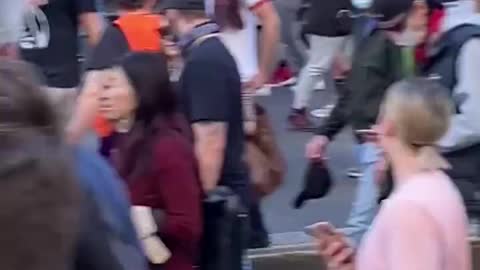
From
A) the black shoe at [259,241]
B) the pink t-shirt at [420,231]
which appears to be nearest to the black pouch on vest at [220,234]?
the pink t-shirt at [420,231]

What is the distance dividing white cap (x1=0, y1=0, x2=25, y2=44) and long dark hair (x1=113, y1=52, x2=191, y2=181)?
2.52 meters

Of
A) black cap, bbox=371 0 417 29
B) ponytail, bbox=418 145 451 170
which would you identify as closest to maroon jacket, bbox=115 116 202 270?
ponytail, bbox=418 145 451 170

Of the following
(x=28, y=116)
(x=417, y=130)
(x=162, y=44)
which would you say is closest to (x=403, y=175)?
(x=417, y=130)

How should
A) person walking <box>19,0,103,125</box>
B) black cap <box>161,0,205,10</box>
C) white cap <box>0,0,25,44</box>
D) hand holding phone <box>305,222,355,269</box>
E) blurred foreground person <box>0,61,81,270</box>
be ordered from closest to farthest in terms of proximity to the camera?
blurred foreground person <box>0,61,81,270</box>
hand holding phone <box>305,222,355,269</box>
black cap <box>161,0,205,10</box>
white cap <box>0,0,25,44</box>
person walking <box>19,0,103,125</box>

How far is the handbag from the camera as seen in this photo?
674 centimetres

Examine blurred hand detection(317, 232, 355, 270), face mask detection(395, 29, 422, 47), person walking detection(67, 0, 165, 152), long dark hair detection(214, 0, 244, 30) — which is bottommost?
blurred hand detection(317, 232, 355, 270)

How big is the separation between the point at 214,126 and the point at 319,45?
575 centimetres

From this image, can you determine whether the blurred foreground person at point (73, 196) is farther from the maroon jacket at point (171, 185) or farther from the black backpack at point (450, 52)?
the black backpack at point (450, 52)

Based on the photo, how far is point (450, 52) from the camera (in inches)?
239

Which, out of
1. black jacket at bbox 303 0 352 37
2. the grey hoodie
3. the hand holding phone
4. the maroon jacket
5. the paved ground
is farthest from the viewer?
black jacket at bbox 303 0 352 37

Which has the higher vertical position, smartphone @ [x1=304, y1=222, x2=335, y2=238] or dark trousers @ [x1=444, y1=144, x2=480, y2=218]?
smartphone @ [x1=304, y1=222, x2=335, y2=238]

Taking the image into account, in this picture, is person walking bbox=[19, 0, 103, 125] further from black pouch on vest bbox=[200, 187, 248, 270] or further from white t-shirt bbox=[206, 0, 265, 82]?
black pouch on vest bbox=[200, 187, 248, 270]

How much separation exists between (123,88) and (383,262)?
1189 mm

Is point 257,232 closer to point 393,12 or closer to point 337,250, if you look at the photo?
point 393,12
